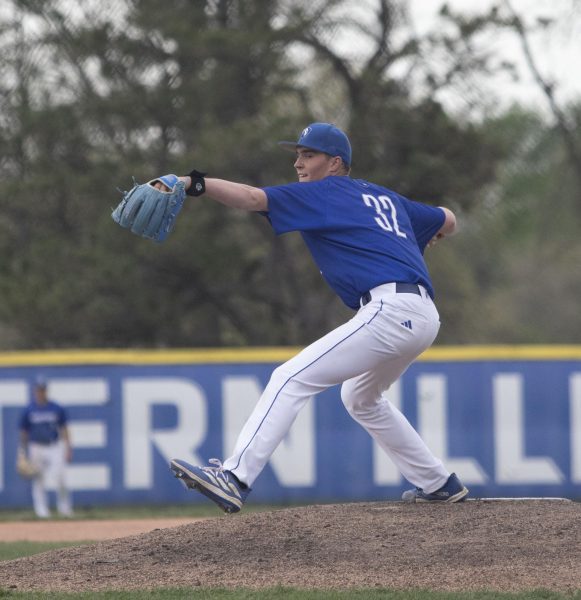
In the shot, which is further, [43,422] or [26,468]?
[43,422]

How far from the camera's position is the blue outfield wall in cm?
1295

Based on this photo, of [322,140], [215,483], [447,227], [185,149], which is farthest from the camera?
[185,149]

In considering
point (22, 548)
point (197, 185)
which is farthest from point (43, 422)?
point (197, 185)

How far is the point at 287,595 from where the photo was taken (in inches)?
176

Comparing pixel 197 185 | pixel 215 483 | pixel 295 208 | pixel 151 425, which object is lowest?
pixel 151 425

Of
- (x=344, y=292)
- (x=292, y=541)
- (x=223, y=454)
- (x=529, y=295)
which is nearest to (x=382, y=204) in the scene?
(x=344, y=292)

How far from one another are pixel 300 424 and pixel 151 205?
8353mm

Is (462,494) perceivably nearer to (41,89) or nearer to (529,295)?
(41,89)

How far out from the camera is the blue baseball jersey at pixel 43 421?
40.7ft

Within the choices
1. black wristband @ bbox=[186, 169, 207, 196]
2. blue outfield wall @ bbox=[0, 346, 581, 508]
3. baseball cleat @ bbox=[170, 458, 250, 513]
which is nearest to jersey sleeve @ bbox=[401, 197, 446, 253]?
black wristband @ bbox=[186, 169, 207, 196]

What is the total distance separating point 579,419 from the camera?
43.1 ft

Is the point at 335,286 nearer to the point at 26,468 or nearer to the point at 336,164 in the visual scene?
the point at 336,164

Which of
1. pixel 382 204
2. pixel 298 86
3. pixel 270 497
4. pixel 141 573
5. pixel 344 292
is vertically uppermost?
pixel 298 86

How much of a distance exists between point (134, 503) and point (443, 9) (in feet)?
27.9
